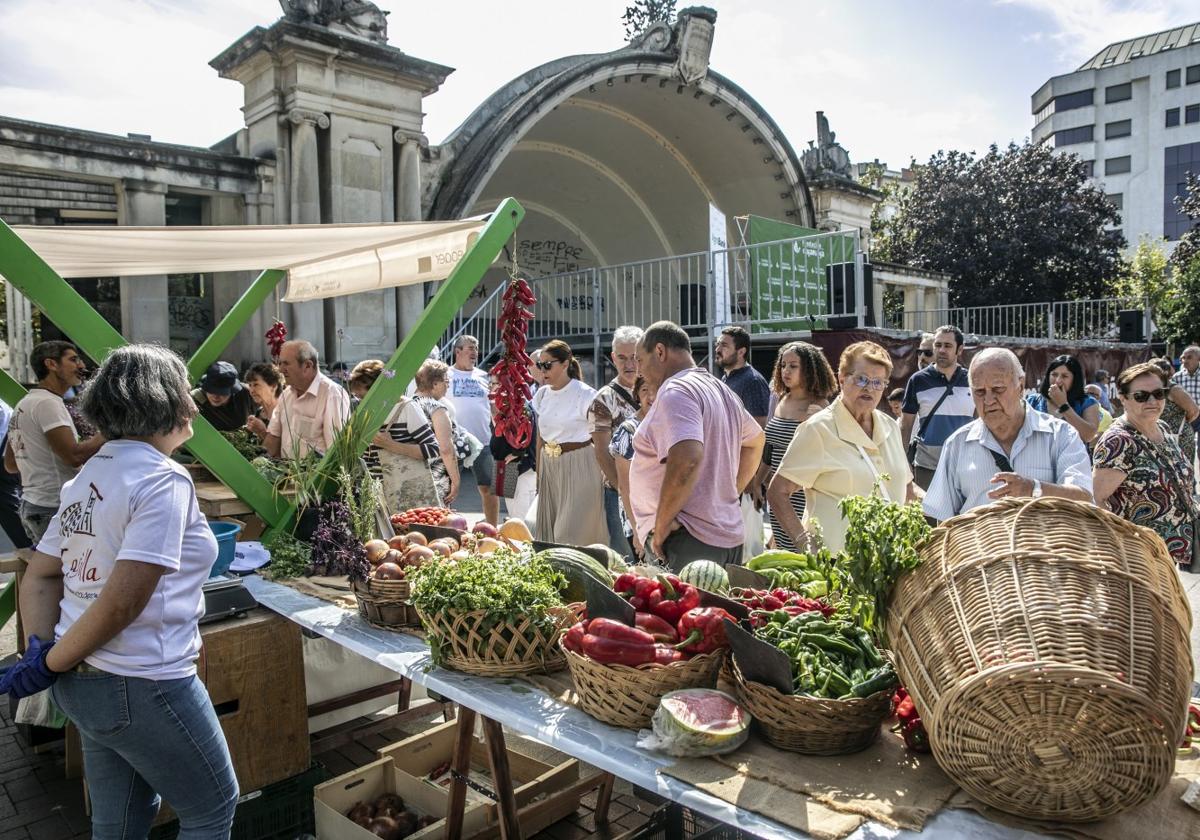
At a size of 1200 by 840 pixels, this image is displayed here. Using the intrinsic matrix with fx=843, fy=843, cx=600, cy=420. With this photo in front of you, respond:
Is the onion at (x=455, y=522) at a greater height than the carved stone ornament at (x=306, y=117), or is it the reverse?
the carved stone ornament at (x=306, y=117)

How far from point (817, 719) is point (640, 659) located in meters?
0.49

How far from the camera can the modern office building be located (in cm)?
6172

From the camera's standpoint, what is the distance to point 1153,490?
4.31 meters

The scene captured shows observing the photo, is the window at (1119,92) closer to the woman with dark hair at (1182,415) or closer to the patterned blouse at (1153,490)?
the woman with dark hair at (1182,415)

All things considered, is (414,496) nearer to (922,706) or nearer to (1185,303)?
(922,706)

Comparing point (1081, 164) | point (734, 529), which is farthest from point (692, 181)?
point (1081, 164)

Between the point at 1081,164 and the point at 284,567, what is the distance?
3388cm

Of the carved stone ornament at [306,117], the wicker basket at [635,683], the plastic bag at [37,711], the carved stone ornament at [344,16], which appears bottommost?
the plastic bag at [37,711]

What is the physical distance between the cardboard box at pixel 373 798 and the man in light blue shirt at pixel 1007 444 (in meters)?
2.36

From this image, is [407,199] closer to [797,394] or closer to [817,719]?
[797,394]

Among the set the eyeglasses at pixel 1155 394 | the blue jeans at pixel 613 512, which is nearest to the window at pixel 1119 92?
the eyeglasses at pixel 1155 394

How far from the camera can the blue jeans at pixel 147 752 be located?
2299 millimetres

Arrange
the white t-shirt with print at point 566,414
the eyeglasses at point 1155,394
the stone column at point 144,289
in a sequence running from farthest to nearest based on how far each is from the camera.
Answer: the stone column at point 144,289 → the white t-shirt with print at point 566,414 → the eyeglasses at point 1155,394

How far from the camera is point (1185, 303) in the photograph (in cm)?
2414
